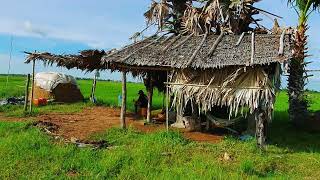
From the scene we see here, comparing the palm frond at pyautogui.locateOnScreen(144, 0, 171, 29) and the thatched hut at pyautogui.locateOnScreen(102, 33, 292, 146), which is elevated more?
the palm frond at pyautogui.locateOnScreen(144, 0, 171, 29)

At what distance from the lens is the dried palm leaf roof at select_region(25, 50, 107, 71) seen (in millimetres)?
17070

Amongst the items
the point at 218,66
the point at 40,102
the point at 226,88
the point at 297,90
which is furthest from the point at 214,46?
the point at 40,102

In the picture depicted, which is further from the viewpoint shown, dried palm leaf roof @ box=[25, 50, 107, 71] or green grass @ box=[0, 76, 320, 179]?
dried palm leaf roof @ box=[25, 50, 107, 71]

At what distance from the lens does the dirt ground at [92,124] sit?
14414 millimetres

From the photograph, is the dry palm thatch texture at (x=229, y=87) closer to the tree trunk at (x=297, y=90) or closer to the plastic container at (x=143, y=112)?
the plastic container at (x=143, y=112)

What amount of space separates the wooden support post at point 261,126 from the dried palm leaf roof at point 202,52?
1.46 metres

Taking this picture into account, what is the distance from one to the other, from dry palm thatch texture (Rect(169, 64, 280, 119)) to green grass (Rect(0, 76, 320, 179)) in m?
1.17

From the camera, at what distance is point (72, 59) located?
1756cm

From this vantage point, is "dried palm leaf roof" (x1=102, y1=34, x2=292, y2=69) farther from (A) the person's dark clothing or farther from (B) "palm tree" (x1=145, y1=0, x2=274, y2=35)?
(A) the person's dark clothing

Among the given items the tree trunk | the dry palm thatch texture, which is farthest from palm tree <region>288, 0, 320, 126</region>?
the dry palm thatch texture

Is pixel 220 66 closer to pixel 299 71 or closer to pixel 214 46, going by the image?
pixel 214 46

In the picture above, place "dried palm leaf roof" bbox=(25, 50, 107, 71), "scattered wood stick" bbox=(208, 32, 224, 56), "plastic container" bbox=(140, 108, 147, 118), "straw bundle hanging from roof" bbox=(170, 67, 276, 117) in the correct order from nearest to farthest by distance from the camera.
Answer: "straw bundle hanging from roof" bbox=(170, 67, 276, 117)
"scattered wood stick" bbox=(208, 32, 224, 56)
"dried palm leaf roof" bbox=(25, 50, 107, 71)
"plastic container" bbox=(140, 108, 147, 118)

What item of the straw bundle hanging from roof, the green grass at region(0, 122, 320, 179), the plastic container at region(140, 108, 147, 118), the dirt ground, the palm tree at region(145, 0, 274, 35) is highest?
the palm tree at region(145, 0, 274, 35)

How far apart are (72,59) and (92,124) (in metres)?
2.81
